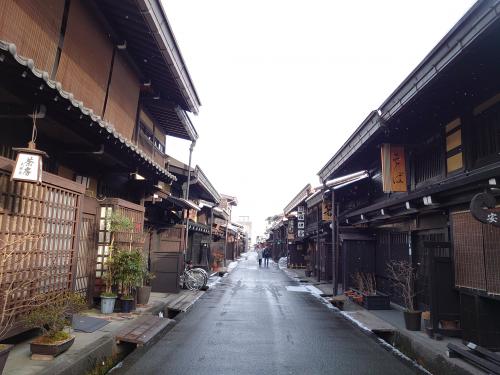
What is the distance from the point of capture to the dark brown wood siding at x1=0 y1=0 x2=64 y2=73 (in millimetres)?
6887

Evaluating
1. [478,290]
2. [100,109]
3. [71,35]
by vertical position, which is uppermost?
[71,35]

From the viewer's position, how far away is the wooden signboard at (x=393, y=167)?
13.1m

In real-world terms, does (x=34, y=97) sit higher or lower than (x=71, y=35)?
lower

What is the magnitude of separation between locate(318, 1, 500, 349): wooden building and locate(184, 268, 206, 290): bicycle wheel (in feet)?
29.8

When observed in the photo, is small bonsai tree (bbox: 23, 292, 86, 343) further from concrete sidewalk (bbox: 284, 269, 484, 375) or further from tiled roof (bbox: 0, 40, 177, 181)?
concrete sidewalk (bbox: 284, 269, 484, 375)

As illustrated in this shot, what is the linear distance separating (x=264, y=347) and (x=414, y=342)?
331cm

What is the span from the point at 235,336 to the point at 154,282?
8048 mm

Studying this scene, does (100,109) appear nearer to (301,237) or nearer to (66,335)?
(66,335)

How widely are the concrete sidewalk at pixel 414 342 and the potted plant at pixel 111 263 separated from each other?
22.4 feet

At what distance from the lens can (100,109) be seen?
10812 mm

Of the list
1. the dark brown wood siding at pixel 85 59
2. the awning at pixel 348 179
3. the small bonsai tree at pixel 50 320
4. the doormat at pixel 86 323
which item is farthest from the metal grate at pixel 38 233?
the awning at pixel 348 179

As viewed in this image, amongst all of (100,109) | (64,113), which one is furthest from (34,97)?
(100,109)

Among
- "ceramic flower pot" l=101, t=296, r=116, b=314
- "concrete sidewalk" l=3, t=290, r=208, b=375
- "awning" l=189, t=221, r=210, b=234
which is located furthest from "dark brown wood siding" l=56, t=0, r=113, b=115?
"awning" l=189, t=221, r=210, b=234

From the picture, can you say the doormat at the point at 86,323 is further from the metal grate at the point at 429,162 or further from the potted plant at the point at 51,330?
the metal grate at the point at 429,162
